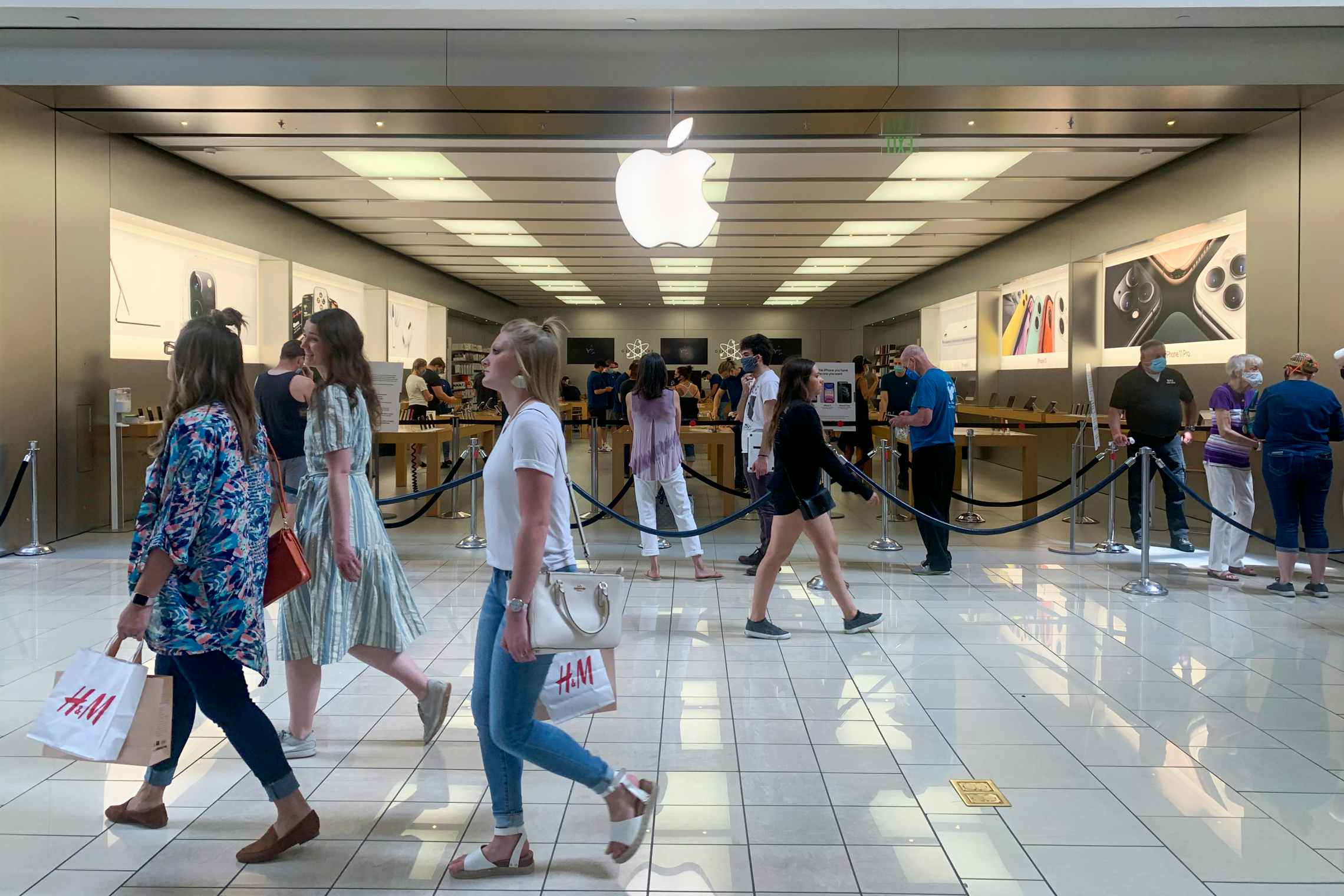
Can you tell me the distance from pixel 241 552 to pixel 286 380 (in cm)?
177

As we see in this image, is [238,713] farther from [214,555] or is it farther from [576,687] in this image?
[576,687]

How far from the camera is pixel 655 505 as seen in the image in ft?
22.5

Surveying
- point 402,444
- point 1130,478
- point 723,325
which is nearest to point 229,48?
point 402,444

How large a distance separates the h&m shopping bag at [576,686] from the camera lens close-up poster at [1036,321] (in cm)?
1113

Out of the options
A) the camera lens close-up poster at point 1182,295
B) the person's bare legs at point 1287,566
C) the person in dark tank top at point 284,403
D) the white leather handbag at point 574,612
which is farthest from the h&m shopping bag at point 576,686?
the camera lens close-up poster at point 1182,295

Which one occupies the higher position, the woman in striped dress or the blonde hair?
the blonde hair

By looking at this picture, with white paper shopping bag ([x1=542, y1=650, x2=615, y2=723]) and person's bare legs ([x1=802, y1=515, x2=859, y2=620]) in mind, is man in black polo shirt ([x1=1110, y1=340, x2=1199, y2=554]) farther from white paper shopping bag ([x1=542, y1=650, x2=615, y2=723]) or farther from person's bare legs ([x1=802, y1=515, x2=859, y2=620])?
white paper shopping bag ([x1=542, y1=650, x2=615, y2=723])

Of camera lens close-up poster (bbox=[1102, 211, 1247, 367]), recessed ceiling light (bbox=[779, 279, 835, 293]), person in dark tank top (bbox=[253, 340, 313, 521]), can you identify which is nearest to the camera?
person in dark tank top (bbox=[253, 340, 313, 521])

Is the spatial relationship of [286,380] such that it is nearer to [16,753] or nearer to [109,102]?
[16,753]

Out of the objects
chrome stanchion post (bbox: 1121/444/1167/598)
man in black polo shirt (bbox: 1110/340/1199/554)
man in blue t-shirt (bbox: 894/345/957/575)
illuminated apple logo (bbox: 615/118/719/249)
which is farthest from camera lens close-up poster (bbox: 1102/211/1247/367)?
illuminated apple logo (bbox: 615/118/719/249)

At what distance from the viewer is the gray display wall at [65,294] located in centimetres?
755

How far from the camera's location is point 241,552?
8.36 ft

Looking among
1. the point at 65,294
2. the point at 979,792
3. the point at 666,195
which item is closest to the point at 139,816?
the point at 979,792

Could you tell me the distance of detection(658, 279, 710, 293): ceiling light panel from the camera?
21.1 metres
